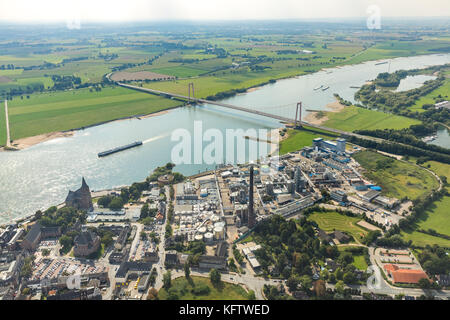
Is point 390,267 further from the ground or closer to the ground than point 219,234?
closer to the ground

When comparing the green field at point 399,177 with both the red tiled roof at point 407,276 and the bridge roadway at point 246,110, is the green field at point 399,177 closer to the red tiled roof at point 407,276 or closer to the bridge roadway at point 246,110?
the bridge roadway at point 246,110

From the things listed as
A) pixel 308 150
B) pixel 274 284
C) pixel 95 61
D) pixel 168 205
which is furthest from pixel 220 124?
pixel 95 61

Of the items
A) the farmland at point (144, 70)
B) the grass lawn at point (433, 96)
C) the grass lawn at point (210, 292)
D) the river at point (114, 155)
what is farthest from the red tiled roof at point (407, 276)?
the grass lawn at point (433, 96)

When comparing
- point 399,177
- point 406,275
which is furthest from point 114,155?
point 406,275

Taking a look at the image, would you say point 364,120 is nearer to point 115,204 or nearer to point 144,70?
point 115,204

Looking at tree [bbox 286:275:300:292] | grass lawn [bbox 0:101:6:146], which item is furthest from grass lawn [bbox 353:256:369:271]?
grass lawn [bbox 0:101:6:146]

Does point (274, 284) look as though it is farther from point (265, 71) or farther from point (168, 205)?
point (265, 71)

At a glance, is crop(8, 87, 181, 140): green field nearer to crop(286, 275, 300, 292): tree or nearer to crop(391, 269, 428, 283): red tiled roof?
crop(286, 275, 300, 292): tree
